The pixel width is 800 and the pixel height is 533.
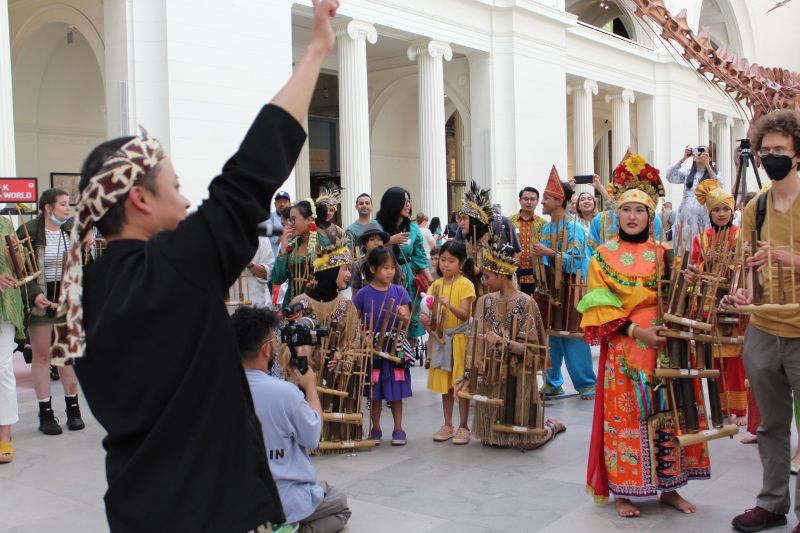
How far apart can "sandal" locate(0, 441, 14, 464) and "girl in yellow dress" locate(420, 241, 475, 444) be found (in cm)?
329

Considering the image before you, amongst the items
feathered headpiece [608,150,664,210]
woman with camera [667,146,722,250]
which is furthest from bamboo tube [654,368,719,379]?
woman with camera [667,146,722,250]

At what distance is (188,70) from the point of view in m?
13.1

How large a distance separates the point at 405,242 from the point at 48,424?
12.0ft

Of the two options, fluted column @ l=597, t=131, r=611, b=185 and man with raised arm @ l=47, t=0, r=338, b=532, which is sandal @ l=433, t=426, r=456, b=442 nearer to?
man with raised arm @ l=47, t=0, r=338, b=532

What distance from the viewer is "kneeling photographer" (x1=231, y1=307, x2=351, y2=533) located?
11.3 feet

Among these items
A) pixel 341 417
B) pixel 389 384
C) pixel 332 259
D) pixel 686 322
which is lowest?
pixel 341 417

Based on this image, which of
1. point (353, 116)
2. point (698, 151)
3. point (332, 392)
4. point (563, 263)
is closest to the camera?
point (332, 392)

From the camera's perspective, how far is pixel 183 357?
1654 mm

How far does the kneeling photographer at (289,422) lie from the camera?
344 centimetres

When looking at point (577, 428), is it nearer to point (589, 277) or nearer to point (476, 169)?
point (589, 277)

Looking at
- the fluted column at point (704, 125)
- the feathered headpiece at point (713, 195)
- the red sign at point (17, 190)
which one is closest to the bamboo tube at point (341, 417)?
the feathered headpiece at point (713, 195)

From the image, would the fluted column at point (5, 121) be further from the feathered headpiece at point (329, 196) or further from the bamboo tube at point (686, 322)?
the bamboo tube at point (686, 322)

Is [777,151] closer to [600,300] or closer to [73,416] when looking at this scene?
[600,300]

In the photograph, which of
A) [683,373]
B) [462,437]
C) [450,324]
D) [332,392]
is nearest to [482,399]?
[462,437]
